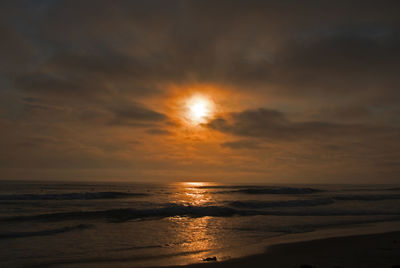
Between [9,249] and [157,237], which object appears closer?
[9,249]

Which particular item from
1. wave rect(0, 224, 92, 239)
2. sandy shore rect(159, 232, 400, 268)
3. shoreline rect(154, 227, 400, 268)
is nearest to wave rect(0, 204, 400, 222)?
wave rect(0, 224, 92, 239)

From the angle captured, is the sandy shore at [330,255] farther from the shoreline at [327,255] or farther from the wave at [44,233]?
the wave at [44,233]

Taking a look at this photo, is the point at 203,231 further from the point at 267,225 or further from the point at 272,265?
the point at 272,265

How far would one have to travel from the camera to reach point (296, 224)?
1773 cm

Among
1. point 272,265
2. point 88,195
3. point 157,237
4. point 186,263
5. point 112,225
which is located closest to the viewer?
point 272,265

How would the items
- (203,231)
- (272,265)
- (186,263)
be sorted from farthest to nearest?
1. (203,231)
2. (186,263)
3. (272,265)

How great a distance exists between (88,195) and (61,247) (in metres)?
35.1

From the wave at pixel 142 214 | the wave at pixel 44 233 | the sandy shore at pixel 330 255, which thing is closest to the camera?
the sandy shore at pixel 330 255

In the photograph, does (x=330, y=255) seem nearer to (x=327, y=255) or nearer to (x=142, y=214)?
(x=327, y=255)

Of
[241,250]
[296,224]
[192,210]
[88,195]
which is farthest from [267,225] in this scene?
[88,195]

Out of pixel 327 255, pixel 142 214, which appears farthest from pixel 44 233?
pixel 327 255

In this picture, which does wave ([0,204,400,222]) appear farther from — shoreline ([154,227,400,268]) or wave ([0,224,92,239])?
shoreline ([154,227,400,268])

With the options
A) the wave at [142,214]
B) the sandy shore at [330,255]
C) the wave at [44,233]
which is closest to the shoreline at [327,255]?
the sandy shore at [330,255]

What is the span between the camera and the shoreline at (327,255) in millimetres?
8266
